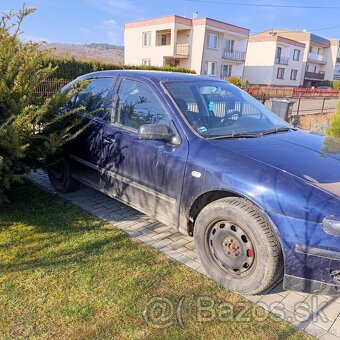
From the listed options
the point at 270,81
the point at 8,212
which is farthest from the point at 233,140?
the point at 270,81

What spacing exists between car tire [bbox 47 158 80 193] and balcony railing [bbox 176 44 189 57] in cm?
3236

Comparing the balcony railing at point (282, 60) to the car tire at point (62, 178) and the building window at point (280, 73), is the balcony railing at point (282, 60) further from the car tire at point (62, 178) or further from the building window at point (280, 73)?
the car tire at point (62, 178)

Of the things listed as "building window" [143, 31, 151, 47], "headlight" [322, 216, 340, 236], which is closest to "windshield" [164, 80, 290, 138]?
"headlight" [322, 216, 340, 236]

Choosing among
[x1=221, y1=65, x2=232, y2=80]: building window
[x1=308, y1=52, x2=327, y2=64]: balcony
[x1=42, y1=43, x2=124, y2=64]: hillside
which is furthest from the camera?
[x1=308, y1=52, x2=327, y2=64]: balcony

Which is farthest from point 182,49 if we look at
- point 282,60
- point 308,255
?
point 308,255

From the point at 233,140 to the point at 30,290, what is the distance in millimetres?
2180

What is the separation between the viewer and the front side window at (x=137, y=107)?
3.35 metres

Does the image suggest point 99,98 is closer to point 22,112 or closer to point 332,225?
point 22,112

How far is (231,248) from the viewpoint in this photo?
276cm


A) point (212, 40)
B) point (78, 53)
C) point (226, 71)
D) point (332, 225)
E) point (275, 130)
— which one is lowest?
point (332, 225)

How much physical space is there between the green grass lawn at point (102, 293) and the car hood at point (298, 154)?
1.13 meters

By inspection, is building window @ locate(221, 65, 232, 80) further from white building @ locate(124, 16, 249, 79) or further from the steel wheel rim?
the steel wheel rim

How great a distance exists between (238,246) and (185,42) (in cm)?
3520

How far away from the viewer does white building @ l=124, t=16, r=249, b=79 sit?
1310 inches
